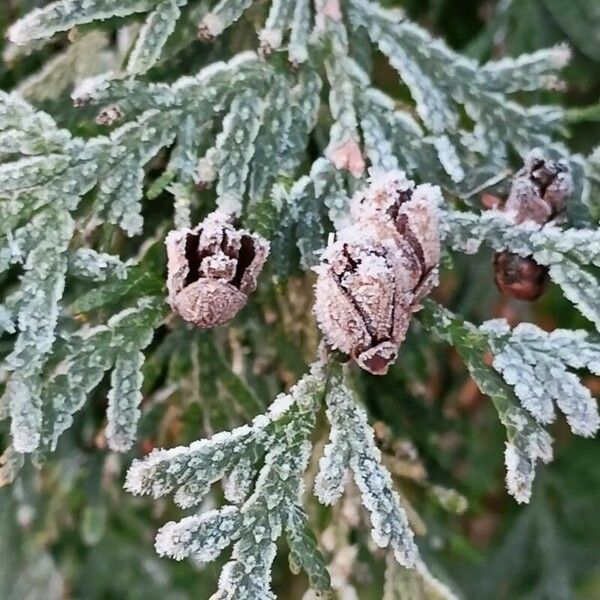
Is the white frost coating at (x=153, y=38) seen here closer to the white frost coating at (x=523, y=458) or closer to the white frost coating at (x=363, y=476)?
the white frost coating at (x=363, y=476)

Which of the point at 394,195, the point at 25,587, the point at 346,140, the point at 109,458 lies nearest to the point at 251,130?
the point at 346,140

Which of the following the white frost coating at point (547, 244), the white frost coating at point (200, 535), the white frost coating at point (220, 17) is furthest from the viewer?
the white frost coating at point (220, 17)

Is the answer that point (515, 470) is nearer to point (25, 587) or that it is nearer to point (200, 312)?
point (200, 312)

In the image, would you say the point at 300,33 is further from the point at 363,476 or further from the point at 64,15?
the point at 363,476

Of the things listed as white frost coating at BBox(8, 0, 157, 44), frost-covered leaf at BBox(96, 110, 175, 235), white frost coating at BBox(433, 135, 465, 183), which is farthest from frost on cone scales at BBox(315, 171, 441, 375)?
white frost coating at BBox(8, 0, 157, 44)

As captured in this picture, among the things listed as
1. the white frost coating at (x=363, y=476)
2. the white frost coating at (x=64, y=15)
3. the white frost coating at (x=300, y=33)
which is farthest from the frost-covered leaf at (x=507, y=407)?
the white frost coating at (x=64, y=15)

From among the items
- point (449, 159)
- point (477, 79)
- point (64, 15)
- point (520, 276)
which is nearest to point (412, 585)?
point (520, 276)
